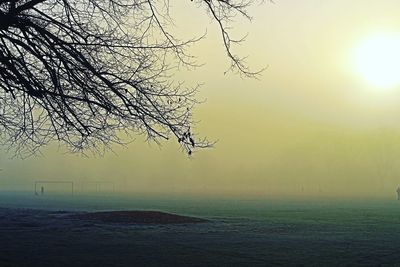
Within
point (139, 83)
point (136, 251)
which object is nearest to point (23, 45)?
point (139, 83)

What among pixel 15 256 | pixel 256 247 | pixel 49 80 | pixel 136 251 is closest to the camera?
pixel 49 80

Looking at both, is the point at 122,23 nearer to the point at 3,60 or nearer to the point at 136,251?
the point at 3,60

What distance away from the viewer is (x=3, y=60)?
10031mm

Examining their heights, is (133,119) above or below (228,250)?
above

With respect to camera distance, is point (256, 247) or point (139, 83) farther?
point (256, 247)

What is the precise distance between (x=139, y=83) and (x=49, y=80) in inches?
66.1

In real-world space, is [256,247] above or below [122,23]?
below

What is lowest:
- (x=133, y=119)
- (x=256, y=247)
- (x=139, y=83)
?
Answer: (x=256, y=247)

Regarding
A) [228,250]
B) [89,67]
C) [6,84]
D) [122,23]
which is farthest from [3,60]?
[228,250]

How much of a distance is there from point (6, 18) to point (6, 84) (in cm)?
117

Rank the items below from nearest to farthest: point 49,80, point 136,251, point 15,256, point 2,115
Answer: point 49,80 → point 2,115 → point 15,256 → point 136,251

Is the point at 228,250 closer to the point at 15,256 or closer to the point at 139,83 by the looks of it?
the point at 15,256

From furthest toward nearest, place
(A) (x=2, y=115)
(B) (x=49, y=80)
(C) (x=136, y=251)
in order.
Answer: (C) (x=136, y=251) → (A) (x=2, y=115) → (B) (x=49, y=80)

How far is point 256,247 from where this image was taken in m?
18.5
